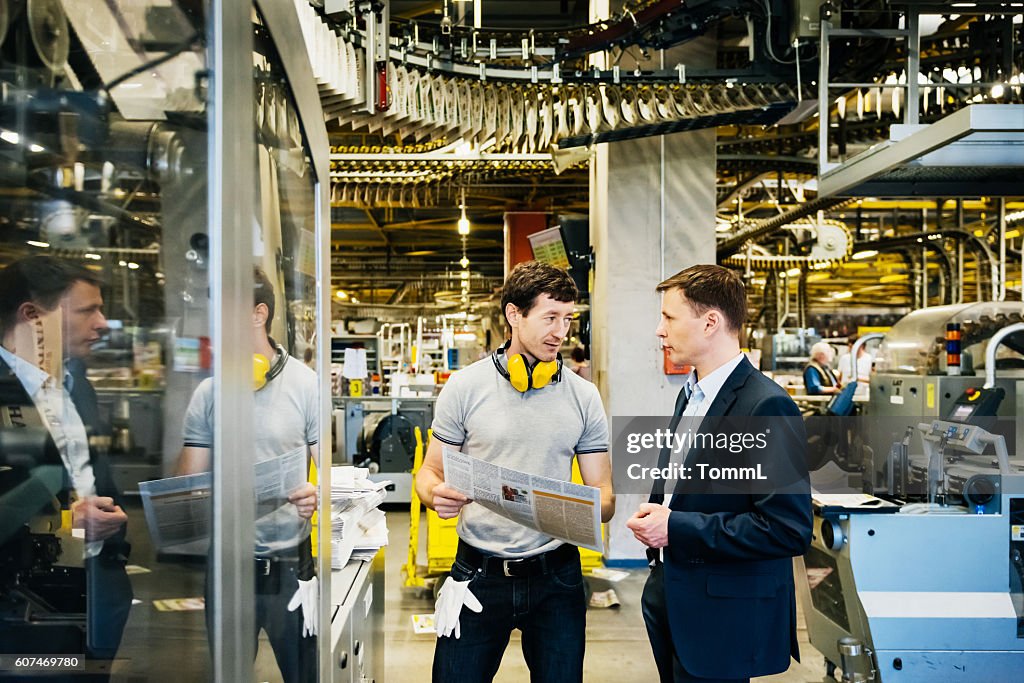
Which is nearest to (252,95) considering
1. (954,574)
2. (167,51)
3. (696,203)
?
(167,51)

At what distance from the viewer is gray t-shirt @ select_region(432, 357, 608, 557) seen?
209 centimetres

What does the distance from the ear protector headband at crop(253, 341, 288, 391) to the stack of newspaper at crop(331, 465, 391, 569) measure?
1081 mm

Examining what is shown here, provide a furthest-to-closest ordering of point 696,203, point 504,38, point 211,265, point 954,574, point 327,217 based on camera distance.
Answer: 1. point 696,203
2. point 504,38
3. point 954,574
4. point 327,217
5. point 211,265

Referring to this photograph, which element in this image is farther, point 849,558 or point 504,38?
point 504,38

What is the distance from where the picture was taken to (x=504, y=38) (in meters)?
4.29

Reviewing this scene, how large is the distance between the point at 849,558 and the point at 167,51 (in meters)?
3.12

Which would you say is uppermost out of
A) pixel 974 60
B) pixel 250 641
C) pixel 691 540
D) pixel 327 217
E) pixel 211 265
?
pixel 974 60

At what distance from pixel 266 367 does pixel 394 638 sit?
344 cm

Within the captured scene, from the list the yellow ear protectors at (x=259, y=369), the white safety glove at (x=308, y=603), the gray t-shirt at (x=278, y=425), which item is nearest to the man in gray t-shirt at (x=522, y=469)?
the white safety glove at (x=308, y=603)

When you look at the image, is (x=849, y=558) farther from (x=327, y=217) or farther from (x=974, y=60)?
(x=974, y=60)

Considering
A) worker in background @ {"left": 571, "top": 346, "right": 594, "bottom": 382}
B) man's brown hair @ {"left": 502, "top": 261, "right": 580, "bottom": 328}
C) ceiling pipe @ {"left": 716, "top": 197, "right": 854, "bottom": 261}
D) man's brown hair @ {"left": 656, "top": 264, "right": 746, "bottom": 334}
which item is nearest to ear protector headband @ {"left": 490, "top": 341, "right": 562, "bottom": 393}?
man's brown hair @ {"left": 502, "top": 261, "right": 580, "bottom": 328}

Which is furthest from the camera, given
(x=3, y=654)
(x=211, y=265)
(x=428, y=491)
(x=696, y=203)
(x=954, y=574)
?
(x=696, y=203)

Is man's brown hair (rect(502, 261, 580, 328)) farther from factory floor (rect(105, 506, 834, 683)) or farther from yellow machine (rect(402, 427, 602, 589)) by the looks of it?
yellow machine (rect(402, 427, 602, 589))

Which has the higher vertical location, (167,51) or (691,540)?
(167,51)
